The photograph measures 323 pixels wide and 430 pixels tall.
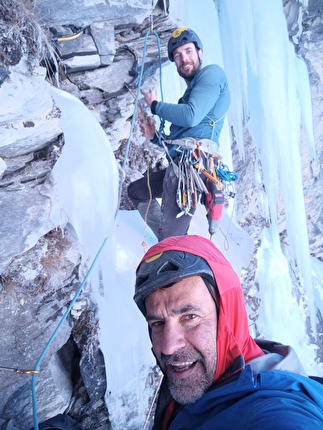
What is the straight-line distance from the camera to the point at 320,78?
27.7 feet

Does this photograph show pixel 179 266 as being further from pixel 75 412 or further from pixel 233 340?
pixel 75 412

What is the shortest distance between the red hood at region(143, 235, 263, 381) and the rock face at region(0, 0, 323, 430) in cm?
123

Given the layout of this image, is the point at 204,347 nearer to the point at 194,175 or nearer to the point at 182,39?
the point at 194,175

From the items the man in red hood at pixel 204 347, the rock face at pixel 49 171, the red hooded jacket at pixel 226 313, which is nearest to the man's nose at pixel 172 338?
the man in red hood at pixel 204 347

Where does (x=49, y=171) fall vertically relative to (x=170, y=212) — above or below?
above

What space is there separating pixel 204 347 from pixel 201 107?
176 centimetres

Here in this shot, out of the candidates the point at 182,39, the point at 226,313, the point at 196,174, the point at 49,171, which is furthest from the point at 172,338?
the point at 182,39

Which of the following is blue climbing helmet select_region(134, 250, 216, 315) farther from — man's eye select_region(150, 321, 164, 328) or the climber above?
the climber above

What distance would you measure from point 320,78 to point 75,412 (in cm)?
844

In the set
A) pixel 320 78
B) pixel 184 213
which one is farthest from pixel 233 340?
pixel 320 78

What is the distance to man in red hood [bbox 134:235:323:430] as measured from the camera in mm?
1050

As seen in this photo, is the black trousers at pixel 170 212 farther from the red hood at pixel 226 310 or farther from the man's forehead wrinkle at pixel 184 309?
the man's forehead wrinkle at pixel 184 309

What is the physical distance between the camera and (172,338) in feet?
4.51

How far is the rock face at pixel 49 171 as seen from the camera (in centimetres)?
223
